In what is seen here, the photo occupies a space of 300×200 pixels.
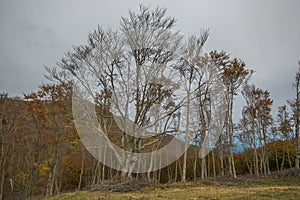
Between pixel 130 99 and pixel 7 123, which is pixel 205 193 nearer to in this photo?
pixel 130 99

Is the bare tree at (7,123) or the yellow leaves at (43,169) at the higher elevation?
the bare tree at (7,123)

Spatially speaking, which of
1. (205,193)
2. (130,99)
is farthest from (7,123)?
(205,193)

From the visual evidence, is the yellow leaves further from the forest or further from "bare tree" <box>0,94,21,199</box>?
"bare tree" <box>0,94,21,199</box>

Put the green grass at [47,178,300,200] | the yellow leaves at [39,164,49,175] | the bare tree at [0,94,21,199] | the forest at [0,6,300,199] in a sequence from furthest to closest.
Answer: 1. the yellow leaves at [39,164,49,175]
2. the bare tree at [0,94,21,199]
3. the forest at [0,6,300,199]
4. the green grass at [47,178,300,200]

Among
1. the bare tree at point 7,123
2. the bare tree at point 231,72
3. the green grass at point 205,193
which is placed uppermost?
the bare tree at point 231,72

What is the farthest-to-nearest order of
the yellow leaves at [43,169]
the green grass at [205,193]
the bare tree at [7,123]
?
the yellow leaves at [43,169], the bare tree at [7,123], the green grass at [205,193]

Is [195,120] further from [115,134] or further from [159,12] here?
[159,12]

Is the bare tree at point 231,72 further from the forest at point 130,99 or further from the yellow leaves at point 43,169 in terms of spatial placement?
the yellow leaves at point 43,169

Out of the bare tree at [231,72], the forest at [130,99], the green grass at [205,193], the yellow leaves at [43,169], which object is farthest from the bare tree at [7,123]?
the bare tree at [231,72]

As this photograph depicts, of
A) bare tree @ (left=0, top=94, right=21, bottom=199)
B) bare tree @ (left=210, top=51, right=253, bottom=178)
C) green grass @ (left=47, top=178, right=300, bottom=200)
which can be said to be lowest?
green grass @ (left=47, top=178, right=300, bottom=200)

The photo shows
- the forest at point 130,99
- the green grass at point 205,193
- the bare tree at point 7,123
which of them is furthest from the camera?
the bare tree at point 7,123

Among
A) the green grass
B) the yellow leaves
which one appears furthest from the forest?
the green grass

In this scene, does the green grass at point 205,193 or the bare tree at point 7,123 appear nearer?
the green grass at point 205,193

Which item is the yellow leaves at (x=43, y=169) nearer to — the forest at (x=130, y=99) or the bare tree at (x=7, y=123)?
the forest at (x=130, y=99)
